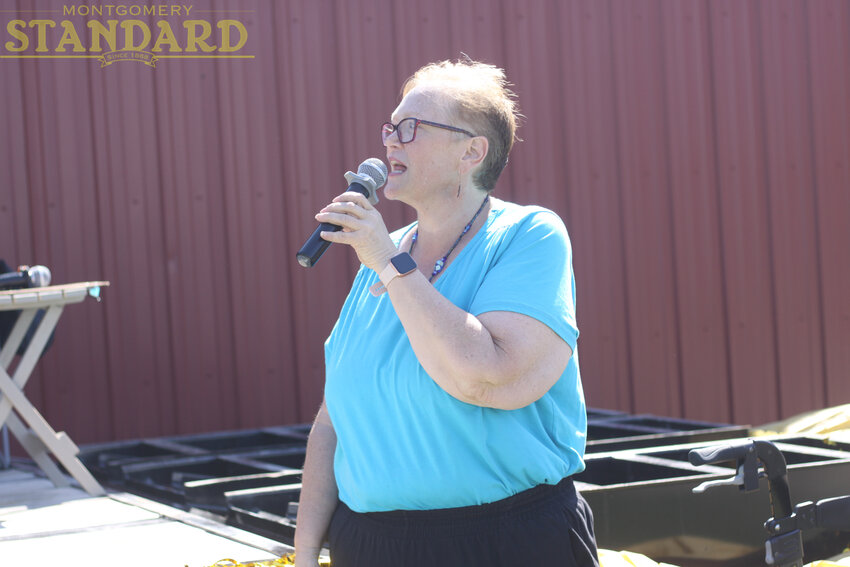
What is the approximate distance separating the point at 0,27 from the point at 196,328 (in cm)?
180

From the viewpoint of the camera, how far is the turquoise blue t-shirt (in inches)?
62.4

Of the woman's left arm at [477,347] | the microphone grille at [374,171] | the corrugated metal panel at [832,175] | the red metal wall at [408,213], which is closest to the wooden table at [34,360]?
the red metal wall at [408,213]

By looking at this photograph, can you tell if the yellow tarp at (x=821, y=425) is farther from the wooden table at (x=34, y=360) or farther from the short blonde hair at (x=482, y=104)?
the wooden table at (x=34, y=360)

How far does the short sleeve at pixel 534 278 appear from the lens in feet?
5.10

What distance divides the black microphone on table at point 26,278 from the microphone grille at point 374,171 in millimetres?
2525

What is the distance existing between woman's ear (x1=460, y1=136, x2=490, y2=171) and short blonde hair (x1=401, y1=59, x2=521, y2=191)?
0.04ft

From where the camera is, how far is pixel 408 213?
543 cm

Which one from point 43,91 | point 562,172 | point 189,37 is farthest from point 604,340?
point 43,91

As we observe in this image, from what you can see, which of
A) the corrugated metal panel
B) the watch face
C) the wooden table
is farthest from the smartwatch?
the corrugated metal panel

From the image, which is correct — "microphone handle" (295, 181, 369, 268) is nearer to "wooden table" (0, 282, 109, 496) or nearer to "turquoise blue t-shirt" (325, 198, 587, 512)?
"turquoise blue t-shirt" (325, 198, 587, 512)

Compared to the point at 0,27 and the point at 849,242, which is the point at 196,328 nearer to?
the point at 0,27

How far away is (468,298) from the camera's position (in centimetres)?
166

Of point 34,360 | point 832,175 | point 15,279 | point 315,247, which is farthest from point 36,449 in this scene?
point 832,175

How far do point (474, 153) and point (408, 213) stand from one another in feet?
11.9
